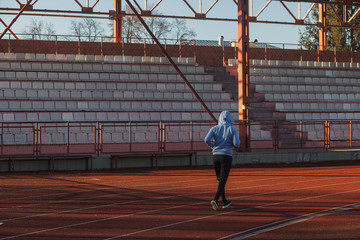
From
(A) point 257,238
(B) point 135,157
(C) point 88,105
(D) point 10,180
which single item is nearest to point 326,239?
(A) point 257,238

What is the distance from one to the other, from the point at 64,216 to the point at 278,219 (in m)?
3.59

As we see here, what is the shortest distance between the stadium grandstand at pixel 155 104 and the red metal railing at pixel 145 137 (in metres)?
0.04

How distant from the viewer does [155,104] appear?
25.1 meters

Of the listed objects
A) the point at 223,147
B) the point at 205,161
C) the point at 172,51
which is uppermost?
the point at 172,51

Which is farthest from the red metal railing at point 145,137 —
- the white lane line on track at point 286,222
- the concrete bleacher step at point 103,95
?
the white lane line on track at point 286,222

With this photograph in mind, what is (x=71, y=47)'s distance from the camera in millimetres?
29516

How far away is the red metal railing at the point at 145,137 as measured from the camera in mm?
18125

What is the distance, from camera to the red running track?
319 inches

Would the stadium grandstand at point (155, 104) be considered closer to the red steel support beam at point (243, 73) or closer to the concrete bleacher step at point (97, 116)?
the concrete bleacher step at point (97, 116)

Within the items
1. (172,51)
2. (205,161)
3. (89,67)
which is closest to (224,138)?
(205,161)

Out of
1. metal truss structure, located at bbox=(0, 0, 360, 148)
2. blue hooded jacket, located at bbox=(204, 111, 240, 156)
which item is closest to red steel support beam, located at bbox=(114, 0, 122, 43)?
metal truss structure, located at bbox=(0, 0, 360, 148)

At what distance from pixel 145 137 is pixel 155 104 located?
5296 mm

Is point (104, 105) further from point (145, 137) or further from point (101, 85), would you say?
point (145, 137)

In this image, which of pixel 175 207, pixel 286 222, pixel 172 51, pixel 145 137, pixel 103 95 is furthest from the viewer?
pixel 172 51
